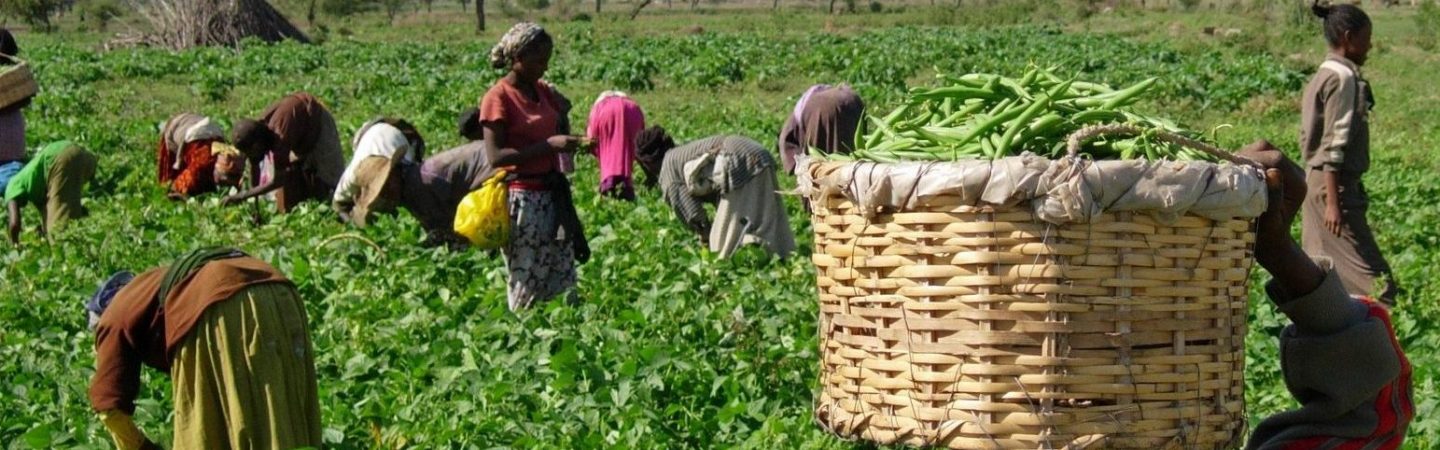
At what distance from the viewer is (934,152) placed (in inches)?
121

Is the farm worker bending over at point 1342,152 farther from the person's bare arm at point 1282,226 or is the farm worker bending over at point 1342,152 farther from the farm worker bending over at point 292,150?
the farm worker bending over at point 292,150

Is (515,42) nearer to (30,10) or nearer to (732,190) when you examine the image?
(732,190)

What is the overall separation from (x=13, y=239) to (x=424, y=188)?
2.84 meters

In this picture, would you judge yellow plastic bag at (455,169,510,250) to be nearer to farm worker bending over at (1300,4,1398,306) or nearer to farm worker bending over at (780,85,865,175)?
farm worker bending over at (780,85,865,175)

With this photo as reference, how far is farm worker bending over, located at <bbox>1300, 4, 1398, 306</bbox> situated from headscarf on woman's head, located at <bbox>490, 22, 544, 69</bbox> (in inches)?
121

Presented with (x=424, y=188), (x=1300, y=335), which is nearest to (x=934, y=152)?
(x=1300, y=335)

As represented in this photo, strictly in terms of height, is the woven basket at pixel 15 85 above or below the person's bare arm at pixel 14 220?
above

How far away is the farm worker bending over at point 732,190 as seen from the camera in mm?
9297

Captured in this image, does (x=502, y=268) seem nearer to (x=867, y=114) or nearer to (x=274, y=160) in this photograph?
(x=274, y=160)

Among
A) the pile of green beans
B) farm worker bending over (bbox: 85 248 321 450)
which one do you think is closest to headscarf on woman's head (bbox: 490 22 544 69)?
farm worker bending over (bbox: 85 248 321 450)

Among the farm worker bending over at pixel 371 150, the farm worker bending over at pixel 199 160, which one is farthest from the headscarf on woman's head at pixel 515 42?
the farm worker bending over at pixel 199 160

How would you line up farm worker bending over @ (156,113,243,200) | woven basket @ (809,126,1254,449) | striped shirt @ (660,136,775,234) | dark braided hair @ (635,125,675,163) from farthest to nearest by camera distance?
farm worker bending over @ (156,113,243,200) < dark braided hair @ (635,125,675,163) < striped shirt @ (660,136,775,234) < woven basket @ (809,126,1254,449)

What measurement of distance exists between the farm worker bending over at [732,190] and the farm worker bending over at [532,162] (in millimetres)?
1711

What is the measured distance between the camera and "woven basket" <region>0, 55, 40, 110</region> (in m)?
10.0
